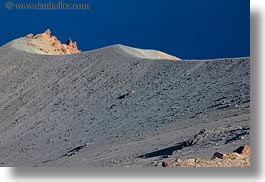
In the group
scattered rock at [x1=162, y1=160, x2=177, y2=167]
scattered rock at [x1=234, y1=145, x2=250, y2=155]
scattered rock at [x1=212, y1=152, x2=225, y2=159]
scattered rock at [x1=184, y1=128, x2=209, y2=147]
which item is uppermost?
scattered rock at [x1=184, y1=128, x2=209, y2=147]

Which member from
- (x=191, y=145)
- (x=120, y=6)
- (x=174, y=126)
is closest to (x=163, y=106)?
(x=174, y=126)

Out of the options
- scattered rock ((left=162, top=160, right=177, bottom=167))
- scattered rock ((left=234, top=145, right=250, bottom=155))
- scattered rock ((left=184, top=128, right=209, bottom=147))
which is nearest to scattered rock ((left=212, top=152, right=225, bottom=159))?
scattered rock ((left=234, top=145, right=250, bottom=155))

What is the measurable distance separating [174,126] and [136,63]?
7.05m

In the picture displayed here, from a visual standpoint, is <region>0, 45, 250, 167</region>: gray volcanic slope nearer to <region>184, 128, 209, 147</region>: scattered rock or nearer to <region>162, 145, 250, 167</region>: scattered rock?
<region>184, 128, 209, 147</region>: scattered rock

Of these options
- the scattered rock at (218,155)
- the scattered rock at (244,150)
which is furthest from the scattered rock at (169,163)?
the scattered rock at (244,150)

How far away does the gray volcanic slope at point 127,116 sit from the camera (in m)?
9.70

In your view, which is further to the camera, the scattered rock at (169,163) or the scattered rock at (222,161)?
the scattered rock at (169,163)

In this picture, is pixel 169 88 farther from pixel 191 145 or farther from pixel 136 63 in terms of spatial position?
pixel 136 63

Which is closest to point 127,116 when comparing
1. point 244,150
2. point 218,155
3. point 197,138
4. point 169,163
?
point 197,138

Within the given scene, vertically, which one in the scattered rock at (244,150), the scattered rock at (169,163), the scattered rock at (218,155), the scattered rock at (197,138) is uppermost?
the scattered rock at (197,138)

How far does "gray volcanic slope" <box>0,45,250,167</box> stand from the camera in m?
9.70

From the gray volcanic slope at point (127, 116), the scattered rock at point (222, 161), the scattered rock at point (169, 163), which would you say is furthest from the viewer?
the gray volcanic slope at point (127, 116)

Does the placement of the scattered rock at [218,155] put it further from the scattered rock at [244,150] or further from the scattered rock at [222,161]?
the scattered rock at [244,150]

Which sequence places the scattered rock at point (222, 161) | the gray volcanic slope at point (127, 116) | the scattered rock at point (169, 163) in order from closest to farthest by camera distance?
the scattered rock at point (222, 161) → the scattered rock at point (169, 163) → the gray volcanic slope at point (127, 116)
